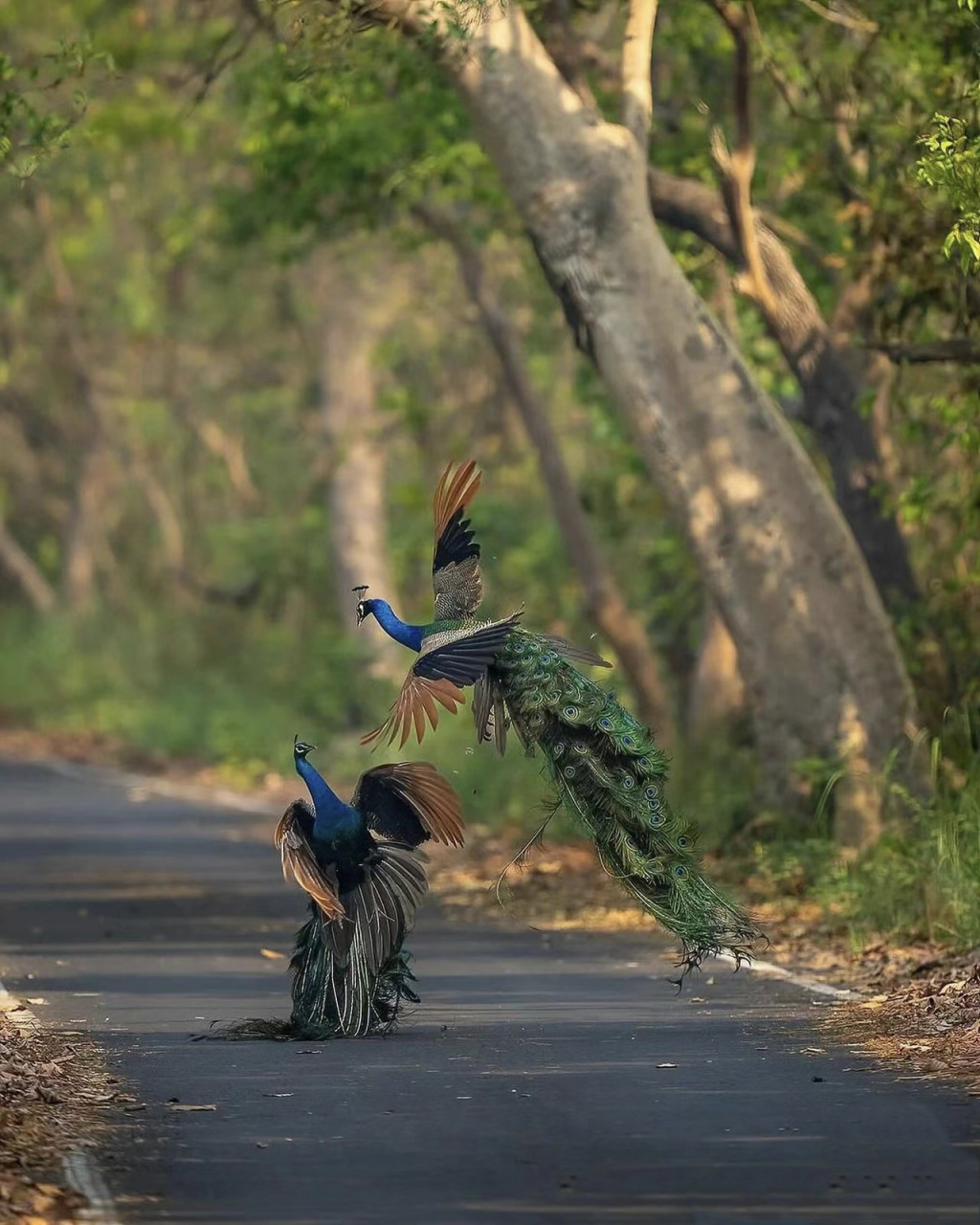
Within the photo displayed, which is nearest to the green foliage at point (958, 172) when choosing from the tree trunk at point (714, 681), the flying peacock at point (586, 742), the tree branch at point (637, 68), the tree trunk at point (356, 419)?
the flying peacock at point (586, 742)

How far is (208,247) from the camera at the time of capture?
1638 inches

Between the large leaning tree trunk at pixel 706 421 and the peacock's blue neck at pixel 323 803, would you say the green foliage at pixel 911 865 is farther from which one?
the peacock's blue neck at pixel 323 803

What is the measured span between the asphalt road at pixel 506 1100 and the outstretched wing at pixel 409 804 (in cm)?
91

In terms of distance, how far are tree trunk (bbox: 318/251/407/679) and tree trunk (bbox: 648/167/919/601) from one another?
15.6 metres

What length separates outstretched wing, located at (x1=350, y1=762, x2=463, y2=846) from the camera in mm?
11266

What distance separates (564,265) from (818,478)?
2.20m

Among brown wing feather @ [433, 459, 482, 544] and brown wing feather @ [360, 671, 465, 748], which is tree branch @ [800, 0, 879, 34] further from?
brown wing feather @ [360, 671, 465, 748]

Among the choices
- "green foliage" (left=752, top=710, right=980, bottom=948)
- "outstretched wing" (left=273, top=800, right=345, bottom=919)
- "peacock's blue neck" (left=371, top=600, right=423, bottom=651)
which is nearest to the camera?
"outstretched wing" (left=273, top=800, right=345, bottom=919)

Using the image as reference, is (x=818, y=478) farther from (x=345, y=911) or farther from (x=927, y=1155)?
(x=927, y=1155)

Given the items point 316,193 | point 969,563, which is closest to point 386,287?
point 316,193

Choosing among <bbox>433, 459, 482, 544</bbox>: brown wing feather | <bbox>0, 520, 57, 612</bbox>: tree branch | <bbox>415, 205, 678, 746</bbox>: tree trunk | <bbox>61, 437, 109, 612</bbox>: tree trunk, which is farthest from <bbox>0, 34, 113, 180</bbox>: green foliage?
<bbox>0, 520, 57, 612</bbox>: tree branch

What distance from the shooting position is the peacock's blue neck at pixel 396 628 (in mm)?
11016

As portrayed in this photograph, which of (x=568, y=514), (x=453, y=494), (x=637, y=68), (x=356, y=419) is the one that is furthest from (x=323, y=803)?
(x=356, y=419)

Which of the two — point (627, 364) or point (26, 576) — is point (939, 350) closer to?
point (627, 364)
